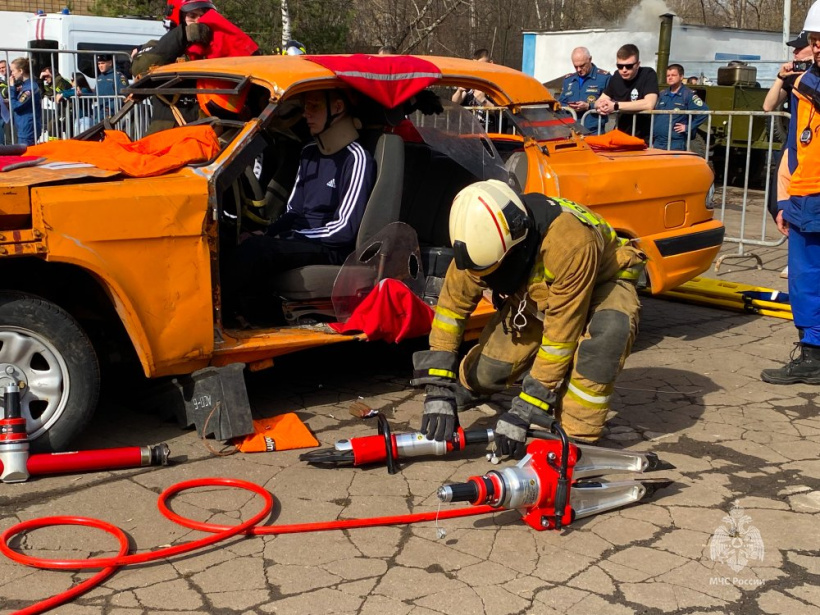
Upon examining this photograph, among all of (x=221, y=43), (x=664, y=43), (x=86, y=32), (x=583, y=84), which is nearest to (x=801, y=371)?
(x=221, y=43)

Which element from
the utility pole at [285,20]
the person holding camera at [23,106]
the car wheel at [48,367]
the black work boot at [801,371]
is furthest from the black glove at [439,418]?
the utility pole at [285,20]

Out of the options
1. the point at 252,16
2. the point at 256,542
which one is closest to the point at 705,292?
the point at 256,542

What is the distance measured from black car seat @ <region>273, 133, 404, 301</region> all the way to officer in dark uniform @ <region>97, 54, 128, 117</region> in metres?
6.06

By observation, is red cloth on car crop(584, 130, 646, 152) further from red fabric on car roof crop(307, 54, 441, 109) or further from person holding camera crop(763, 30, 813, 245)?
red fabric on car roof crop(307, 54, 441, 109)

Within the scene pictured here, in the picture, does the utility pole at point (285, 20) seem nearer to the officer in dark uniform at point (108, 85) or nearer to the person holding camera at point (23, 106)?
the officer in dark uniform at point (108, 85)

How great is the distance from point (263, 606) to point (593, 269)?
187 cm

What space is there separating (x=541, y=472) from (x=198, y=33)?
4477 millimetres

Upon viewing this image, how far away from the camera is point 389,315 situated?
4.73m

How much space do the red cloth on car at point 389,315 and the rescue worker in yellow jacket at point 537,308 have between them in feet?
1.63

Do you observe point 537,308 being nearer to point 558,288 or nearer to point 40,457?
point 558,288

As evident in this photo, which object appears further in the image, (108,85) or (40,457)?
(108,85)

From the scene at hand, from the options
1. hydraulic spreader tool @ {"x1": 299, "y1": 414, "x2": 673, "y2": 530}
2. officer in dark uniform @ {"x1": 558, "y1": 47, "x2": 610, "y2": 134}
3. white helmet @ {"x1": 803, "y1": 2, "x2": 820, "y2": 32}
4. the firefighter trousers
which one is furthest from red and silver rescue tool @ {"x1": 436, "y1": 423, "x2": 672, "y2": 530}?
officer in dark uniform @ {"x1": 558, "y1": 47, "x2": 610, "y2": 134}

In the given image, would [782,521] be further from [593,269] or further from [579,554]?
[593,269]

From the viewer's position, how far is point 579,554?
340 centimetres
